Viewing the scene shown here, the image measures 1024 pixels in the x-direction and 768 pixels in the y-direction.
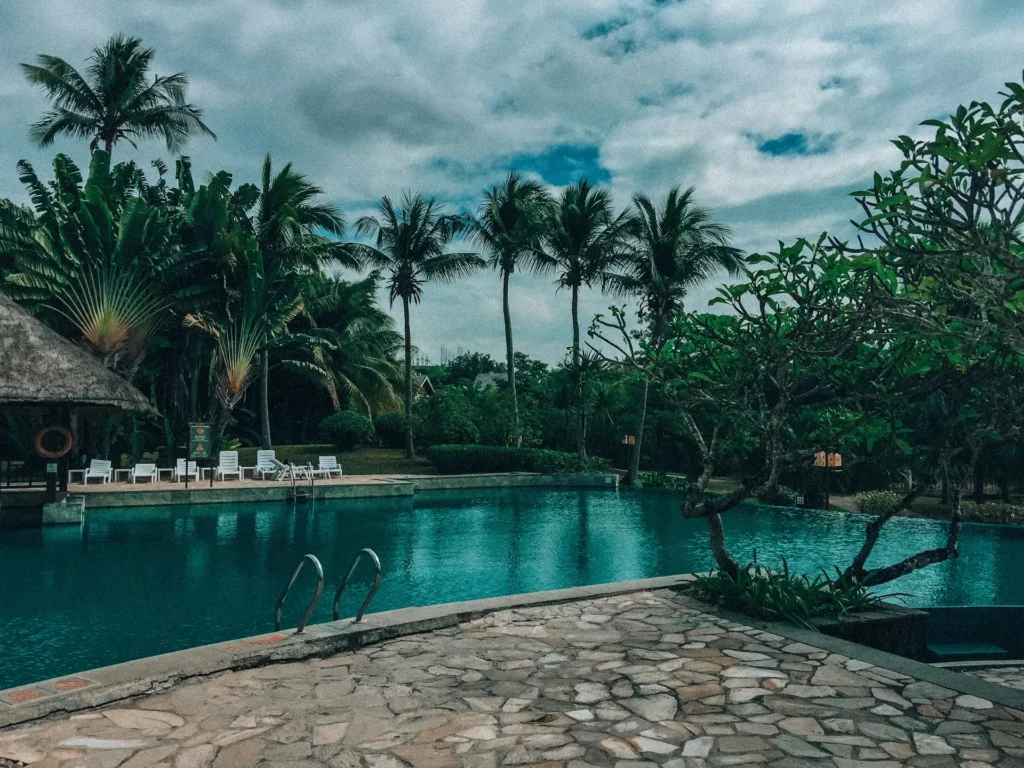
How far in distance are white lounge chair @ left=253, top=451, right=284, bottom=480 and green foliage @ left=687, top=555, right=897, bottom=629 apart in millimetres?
17640

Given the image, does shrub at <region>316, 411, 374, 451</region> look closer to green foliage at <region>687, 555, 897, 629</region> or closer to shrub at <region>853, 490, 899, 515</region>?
shrub at <region>853, 490, 899, 515</region>

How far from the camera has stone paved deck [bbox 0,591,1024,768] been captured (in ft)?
13.4

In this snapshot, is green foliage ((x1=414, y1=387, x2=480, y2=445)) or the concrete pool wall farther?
green foliage ((x1=414, y1=387, x2=480, y2=445))

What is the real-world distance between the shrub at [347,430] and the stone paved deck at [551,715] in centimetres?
2425

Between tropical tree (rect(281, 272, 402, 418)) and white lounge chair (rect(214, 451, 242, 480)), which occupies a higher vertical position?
tropical tree (rect(281, 272, 402, 418))

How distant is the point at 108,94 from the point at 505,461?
1743 cm

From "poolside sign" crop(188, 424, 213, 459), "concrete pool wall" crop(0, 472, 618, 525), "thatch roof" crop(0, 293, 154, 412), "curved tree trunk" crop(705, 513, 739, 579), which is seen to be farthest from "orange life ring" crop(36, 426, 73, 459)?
"curved tree trunk" crop(705, 513, 739, 579)

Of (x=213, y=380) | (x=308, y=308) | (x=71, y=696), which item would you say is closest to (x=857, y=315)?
(x=71, y=696)

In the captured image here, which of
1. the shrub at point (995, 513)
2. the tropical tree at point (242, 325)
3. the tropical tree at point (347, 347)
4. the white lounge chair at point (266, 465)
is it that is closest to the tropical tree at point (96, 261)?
the tropical tree at point (242, 325)

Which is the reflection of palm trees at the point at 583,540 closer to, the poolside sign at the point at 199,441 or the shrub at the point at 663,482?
the shrub at the point at 663,482

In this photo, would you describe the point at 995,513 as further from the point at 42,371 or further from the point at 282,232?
the point at 282,232

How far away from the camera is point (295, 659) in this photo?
227 inches

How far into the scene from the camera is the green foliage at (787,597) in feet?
22.1

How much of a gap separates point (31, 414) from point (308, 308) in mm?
10550
